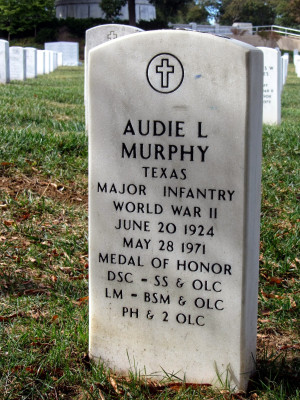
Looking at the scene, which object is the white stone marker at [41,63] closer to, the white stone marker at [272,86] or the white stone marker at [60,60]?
the white stone marker at [60,60]

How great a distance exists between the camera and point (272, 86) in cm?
1021

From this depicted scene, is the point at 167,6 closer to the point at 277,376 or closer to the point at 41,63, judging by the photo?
the point at 41,63

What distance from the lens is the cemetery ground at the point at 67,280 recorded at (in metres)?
2.65

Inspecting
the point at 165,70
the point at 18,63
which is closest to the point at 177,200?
the point at 165,70

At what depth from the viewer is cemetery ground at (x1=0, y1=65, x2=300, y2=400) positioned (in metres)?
2.65

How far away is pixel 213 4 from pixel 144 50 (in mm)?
80678

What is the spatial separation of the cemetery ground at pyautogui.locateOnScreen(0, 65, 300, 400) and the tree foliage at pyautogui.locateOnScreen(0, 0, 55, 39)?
4196 centimetres

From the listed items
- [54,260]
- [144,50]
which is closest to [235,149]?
[144,50]

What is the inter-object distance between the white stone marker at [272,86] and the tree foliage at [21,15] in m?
38.9

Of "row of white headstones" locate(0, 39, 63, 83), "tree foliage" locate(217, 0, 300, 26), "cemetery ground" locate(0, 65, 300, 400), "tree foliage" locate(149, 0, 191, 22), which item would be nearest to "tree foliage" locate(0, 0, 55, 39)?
"tree foliage" locate(149, 0, 191, 22)

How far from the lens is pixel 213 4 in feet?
260

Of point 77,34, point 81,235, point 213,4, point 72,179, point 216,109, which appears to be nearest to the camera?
point 216,109

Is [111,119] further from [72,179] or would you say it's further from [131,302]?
[72,179]

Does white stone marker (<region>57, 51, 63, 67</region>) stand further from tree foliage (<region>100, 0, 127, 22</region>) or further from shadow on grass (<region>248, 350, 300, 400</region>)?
shadow on grass (<region>248, 350, 300, 400</region>)
